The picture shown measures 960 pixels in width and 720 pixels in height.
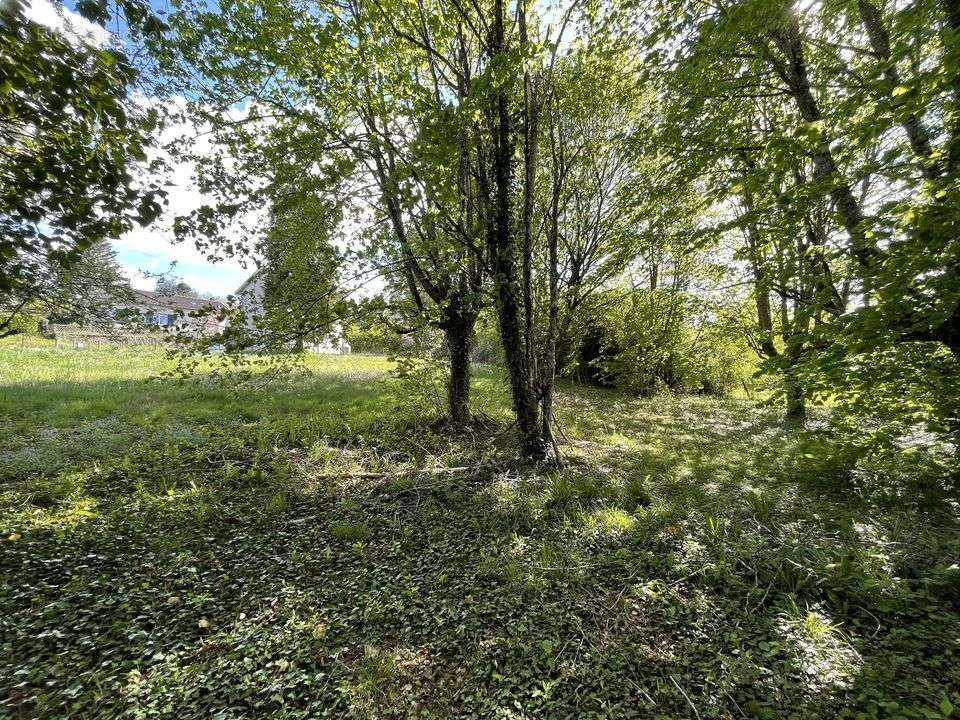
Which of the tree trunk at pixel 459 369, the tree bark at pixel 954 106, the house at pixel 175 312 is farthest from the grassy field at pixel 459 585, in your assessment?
the tree bark at pixel 954 106

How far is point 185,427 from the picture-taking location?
7625 mm

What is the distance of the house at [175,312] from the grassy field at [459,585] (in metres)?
1.19

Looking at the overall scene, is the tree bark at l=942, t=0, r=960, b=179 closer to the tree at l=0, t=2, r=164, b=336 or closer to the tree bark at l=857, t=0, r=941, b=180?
the tree bark at l=857, t=0, r=941, b=180

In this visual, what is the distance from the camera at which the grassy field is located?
8.17 ft

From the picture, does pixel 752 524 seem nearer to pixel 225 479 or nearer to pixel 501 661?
pixel 501 661

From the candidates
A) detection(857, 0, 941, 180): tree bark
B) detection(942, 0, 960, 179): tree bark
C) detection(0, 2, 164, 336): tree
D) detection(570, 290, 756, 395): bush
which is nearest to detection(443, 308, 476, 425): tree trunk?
detection(570, 290, 756, 395): bush

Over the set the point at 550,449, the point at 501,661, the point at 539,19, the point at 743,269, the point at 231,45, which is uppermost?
the point at 539,19

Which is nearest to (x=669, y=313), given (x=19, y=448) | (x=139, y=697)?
(x=139, y=697)

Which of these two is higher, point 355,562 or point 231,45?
point 231,45

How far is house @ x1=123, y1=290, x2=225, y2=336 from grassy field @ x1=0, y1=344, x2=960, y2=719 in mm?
1193

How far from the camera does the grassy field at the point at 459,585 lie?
2490mm

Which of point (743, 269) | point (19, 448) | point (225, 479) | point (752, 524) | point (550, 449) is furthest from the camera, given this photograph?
point (743, 269)

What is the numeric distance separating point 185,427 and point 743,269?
12063 millimetres

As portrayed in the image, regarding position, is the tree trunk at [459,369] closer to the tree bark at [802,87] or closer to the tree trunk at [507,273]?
the tree trunk at [507,273]
